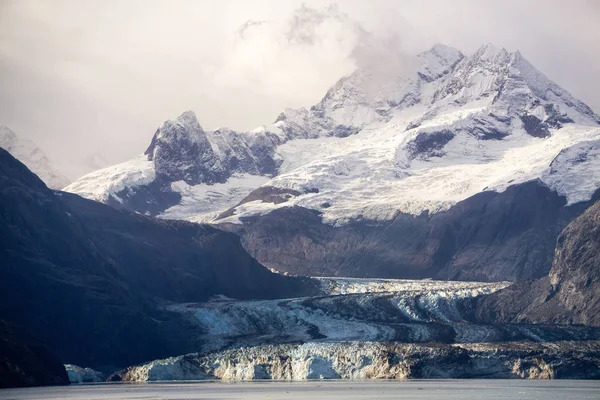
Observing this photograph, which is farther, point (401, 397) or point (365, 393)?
point (365, 393)

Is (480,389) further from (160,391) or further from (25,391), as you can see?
(25,391)

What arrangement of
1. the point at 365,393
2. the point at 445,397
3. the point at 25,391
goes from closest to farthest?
1. the point at 445,397
2. the point at 365,393
3. the point at 25,391

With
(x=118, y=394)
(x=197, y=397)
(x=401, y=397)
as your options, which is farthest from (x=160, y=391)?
(x=401, y=397)

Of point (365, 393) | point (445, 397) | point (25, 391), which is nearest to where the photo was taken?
point (445, 397)

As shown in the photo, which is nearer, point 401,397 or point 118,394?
point 401,397

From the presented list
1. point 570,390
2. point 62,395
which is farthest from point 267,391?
point 570,390

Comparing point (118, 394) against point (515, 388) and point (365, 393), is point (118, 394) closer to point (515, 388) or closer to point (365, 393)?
point (365, 393)

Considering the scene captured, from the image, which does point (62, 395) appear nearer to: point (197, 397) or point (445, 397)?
point (197, 397)
